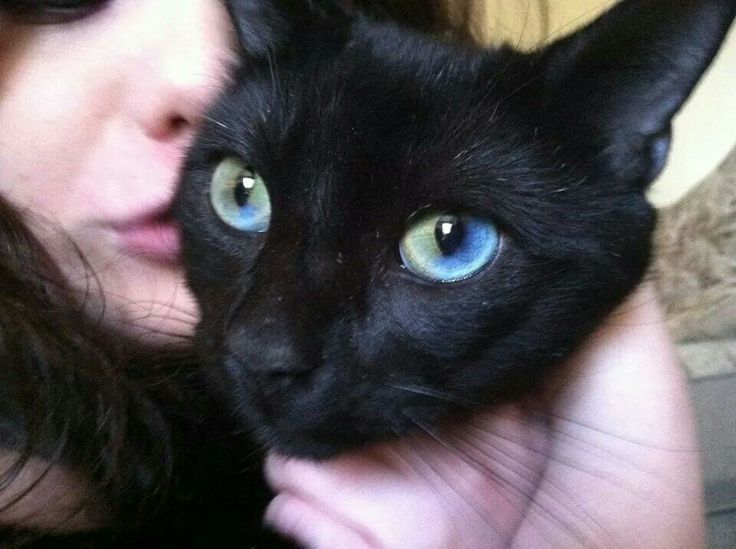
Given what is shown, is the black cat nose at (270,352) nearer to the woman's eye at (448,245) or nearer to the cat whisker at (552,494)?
the woman's eye at (448,245)

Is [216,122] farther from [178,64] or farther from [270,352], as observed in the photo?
[270,352]

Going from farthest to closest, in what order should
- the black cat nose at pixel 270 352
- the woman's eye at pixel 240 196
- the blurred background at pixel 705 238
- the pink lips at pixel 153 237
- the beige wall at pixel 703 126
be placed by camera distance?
the beige wall at pixel 703 126 < the blurred background at pixel 705 238 < the pink lips at pixel 153 237 < the woman's eye at pixel 240 196 < the black cat nose at pixel 270 352

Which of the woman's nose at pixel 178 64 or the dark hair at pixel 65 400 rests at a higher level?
the woman's nose at pixel 178 64

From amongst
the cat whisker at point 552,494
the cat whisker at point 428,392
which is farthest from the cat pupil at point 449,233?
the cat whisker at point 552,494

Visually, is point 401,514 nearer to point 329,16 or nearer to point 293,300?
point 293,300

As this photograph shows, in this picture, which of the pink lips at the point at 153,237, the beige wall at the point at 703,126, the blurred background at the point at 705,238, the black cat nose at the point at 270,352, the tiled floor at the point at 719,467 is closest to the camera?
the black cat nose at the point at 270,352

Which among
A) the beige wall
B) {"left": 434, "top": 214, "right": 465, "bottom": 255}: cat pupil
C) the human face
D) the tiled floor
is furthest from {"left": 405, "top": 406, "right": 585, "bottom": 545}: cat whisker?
the beige wall

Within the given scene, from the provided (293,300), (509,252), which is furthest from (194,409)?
(509,252)

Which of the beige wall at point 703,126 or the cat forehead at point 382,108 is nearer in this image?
the cat forehead at point 382,108
